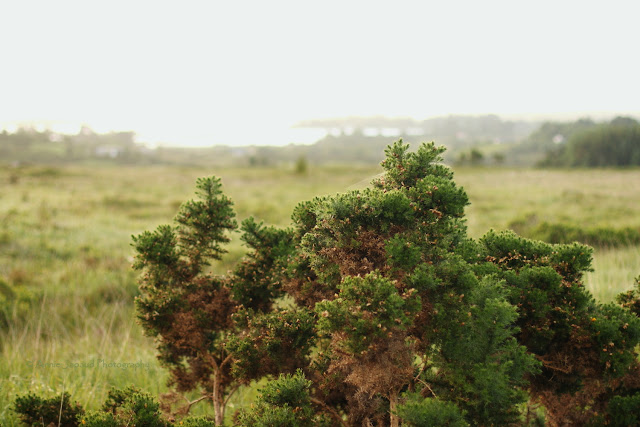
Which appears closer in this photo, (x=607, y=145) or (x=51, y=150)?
(x=607, y=145)

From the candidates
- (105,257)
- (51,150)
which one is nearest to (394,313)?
(105,257)

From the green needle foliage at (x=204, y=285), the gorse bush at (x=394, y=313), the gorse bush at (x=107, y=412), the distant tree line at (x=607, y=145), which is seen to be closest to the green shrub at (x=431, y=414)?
the gorse bush at (x=394, y=313)

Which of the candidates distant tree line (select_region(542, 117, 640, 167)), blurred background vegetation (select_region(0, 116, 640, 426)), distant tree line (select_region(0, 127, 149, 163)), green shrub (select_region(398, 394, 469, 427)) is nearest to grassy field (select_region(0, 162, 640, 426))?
blurred background vegetation (select_region(0, 116, 640, 426))

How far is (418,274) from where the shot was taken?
2.08m

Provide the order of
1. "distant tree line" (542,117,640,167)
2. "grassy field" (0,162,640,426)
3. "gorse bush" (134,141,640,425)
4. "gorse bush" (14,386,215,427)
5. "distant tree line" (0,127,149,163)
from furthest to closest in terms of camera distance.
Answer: "distant tree line" (0,127,149,163), "distant tree line" (542,117,640,167), "grassy field" (0,162,640,426), "gorse bush" (14,386,215,427), "gorse bush" (134,141,640,425)

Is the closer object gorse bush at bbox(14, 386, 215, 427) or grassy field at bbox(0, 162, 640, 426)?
gorse bush at bbox(14, 386, 215, 427)

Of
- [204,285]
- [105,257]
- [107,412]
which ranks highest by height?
[204,285]

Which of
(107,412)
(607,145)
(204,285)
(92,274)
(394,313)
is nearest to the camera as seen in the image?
(394,313)

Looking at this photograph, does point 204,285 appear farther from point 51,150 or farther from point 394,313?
point 51,150

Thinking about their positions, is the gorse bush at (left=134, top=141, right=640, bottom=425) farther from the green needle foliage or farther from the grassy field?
the grassy field

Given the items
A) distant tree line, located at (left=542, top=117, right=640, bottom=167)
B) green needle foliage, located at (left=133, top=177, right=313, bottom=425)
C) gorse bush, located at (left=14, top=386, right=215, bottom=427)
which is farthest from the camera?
distant tree line, located at (left=542, top=117, right=640, bottom=167)

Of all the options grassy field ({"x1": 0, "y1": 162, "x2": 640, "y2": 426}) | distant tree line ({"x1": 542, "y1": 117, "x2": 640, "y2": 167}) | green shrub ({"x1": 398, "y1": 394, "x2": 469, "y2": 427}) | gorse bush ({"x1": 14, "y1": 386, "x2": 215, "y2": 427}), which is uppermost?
distant tree line ({"x1": 542, "y1": 117, "x2": 640, "y2": 167})

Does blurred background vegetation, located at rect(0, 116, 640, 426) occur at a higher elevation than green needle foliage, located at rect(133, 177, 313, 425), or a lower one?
lower

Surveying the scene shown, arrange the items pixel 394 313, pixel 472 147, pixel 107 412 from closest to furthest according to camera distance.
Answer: pixel 394 313 → pixel 107 412 → pixel 472 147
